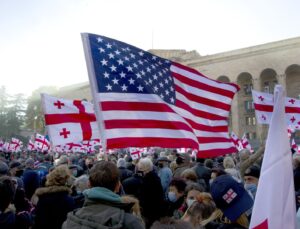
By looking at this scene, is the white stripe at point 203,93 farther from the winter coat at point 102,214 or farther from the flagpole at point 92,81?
the winter coat at point 102,214

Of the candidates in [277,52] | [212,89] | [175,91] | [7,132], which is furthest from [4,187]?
[7,132]

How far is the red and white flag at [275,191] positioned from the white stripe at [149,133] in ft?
10.1

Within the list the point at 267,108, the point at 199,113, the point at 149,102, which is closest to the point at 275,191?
the point at 149,102

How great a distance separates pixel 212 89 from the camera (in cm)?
670

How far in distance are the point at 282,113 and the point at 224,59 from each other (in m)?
52.1

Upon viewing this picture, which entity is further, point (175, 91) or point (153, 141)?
point (175, 91)

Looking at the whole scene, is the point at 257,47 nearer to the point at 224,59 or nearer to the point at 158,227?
the point at 224,59

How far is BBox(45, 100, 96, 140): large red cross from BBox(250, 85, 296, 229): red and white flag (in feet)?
22.6

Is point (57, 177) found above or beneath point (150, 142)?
beneath

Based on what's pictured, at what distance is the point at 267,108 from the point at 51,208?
896cm

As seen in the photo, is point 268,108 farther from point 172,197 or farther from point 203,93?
point 172,197

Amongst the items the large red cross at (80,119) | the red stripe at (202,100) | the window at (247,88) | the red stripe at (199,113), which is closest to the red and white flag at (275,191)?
the red stripe at (199,113)

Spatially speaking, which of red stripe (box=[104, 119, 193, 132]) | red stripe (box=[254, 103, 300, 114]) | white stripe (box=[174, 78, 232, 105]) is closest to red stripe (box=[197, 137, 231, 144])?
red stripe (box=[104, 119, 193, 132])

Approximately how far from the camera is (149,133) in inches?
216
